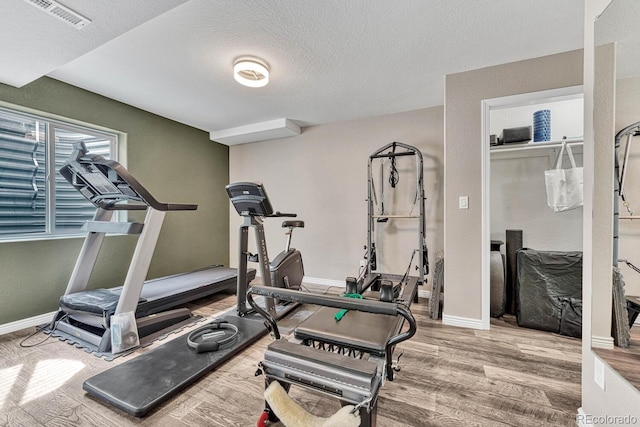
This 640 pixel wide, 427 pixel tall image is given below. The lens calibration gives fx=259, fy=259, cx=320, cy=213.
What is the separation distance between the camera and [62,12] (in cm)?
162

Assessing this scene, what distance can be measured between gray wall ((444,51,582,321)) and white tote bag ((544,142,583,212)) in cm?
79

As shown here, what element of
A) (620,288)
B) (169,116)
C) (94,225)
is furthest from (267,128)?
(620,288)

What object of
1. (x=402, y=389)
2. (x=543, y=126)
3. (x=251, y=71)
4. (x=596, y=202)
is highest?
(x=251, y=71)

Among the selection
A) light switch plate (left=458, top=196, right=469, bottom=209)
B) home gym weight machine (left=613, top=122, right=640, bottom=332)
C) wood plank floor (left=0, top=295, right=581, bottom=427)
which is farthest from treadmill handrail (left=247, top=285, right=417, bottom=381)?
light switch plate (left=458, top=196, right=469, bottom=209)

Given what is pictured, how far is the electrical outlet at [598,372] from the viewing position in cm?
122

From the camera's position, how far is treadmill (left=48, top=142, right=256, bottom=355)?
6.77 ft

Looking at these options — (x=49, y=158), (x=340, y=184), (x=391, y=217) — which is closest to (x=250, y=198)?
(x=391, y=217)

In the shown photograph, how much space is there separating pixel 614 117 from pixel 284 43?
2215 millimetres

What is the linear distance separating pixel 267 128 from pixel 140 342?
123 inches

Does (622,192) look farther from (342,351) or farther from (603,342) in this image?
(342,351)

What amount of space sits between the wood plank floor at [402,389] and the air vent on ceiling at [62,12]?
7.73 feet

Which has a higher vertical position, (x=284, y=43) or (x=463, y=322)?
(x=284, y=43)

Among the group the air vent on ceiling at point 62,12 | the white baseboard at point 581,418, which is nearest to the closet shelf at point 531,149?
the white baseboard at point 581,418

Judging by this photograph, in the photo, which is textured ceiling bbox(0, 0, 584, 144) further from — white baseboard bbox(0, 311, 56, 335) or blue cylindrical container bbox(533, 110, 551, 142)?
white baseboard bbox(0, 311, 56, 335)
